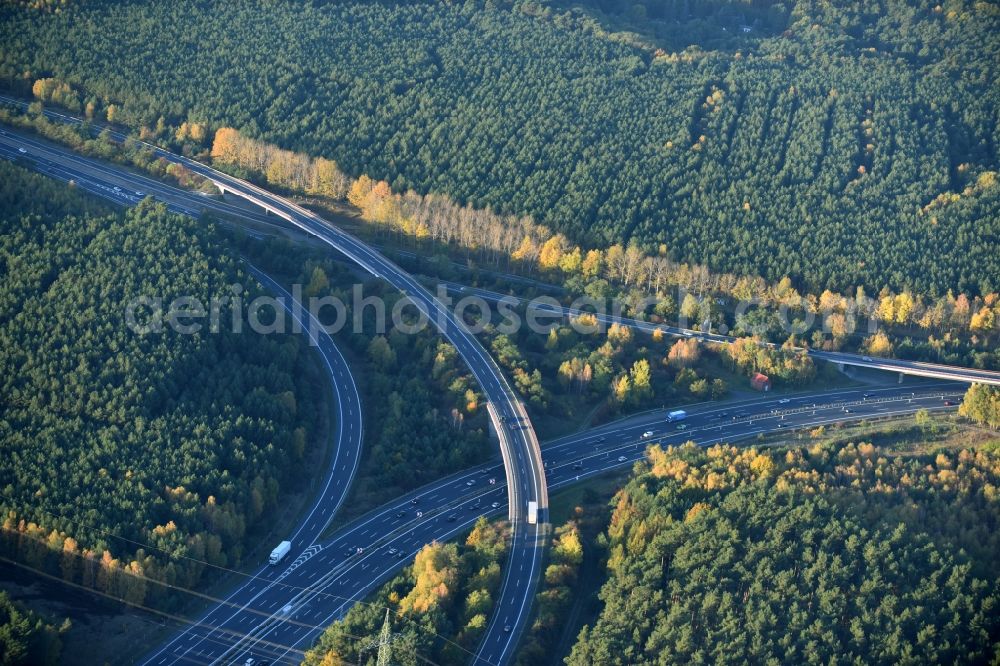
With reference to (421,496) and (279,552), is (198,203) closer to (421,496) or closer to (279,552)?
(421,496)

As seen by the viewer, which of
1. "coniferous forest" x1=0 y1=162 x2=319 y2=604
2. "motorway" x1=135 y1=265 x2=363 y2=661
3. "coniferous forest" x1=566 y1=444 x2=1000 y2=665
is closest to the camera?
"coniferous forest" x1=566 y1=444 x2=1000 y2=665

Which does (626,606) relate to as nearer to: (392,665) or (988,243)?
(392,665)

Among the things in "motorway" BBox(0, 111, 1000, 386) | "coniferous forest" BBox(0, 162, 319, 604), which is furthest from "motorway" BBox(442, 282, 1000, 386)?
"coniferous forest" BBox(0, 162, 319, 604)

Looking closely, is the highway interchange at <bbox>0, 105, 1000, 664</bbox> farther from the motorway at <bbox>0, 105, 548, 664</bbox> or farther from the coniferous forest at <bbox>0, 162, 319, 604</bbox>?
the coniferous forest at <bbox>0, 162, 319, 604</bbox>

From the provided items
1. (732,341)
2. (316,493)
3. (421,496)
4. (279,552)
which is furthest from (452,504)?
(732,341)

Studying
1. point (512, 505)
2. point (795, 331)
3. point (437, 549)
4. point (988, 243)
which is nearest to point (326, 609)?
point (437, 549)

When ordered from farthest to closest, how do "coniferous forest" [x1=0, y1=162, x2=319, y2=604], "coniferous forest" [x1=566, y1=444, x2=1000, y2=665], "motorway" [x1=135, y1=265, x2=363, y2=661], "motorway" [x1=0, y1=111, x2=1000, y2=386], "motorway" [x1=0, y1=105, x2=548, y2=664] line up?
"motorway" [x1=0, y1=111, x2=1000, y2=386] < "coniferous forest" [x1=0, y1=162, x2=319, y2=604] < "motorway" [x1=0, y1=105, x2=548, y2=664] < "motorway" [x1=135, y1=265, x2=363, y2=661] < "coniferous forest" [x1=566, y1=444, x2=1000, y2=665]

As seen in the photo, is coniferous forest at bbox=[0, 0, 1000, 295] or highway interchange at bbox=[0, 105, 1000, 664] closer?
highway interchange at bbox=[0, 105, 1000, 664]
